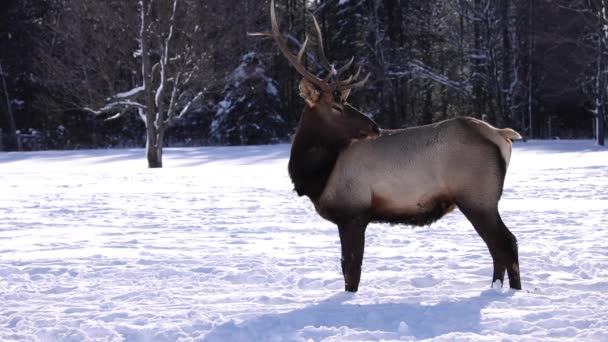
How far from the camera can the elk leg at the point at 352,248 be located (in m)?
5.36

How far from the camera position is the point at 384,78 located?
1242 inches

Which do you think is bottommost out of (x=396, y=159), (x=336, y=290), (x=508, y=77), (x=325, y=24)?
(x=336, y=290)

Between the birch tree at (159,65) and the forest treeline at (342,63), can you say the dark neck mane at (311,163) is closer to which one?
the birch tree at (159,65)

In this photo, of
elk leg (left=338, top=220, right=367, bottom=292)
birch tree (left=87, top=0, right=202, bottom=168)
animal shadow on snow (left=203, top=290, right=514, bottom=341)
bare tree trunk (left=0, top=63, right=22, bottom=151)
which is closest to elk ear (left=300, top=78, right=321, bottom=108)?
elk leg (left=338, top=220, right=367, bottom=292)

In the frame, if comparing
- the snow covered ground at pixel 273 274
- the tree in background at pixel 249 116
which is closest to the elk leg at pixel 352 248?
the snow covered ground at pixel 273 274

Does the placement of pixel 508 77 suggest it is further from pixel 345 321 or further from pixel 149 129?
pixel 345 321

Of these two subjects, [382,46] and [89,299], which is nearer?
[89,299]

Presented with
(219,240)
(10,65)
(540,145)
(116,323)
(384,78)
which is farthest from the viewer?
(10,65)

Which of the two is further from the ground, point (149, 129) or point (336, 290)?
point (149, 129)

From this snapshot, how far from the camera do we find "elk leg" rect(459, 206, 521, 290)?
5.32 meters

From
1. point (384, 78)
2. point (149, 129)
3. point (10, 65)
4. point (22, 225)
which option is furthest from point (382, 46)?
point (22, 225)

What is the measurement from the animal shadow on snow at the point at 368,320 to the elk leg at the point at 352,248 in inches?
12.4

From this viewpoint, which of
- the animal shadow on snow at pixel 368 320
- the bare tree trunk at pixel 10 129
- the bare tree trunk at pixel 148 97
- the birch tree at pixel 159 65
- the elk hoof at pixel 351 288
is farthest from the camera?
the bare tree trunk at pixel 10 129

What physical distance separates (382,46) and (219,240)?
25.2 m
